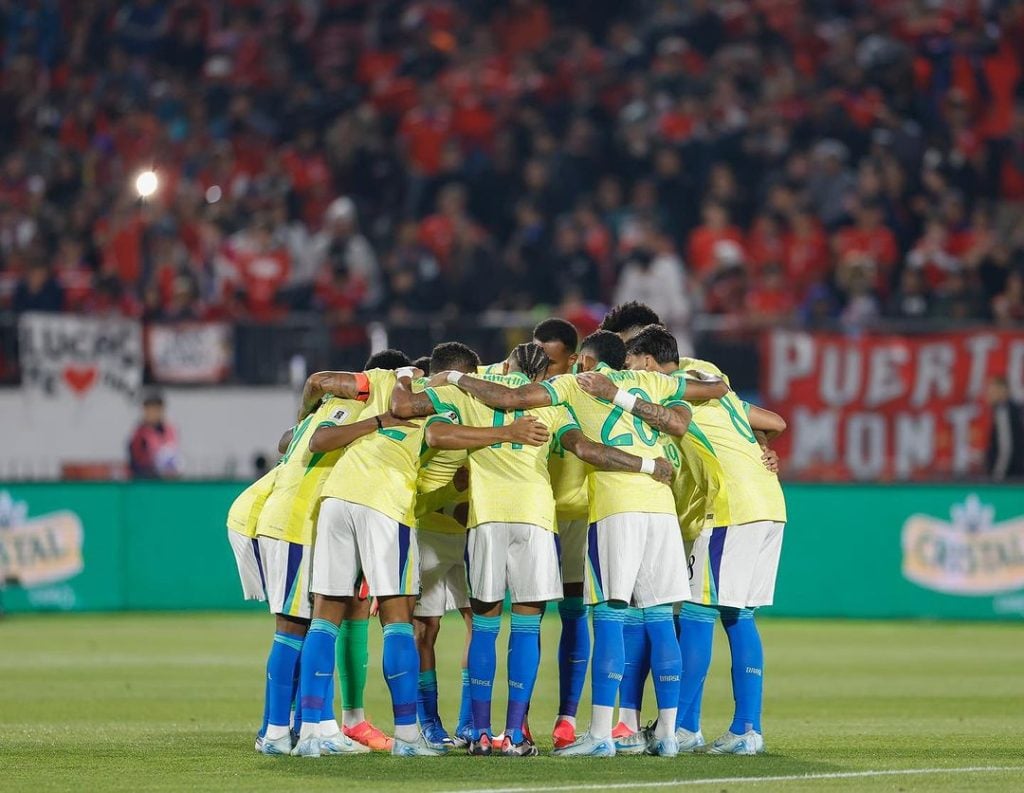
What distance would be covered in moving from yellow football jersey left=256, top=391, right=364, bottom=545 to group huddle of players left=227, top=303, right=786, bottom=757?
11 mm

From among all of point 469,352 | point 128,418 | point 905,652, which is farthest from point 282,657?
point 128,418

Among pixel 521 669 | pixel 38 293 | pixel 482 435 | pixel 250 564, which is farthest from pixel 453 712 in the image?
pixel 38 293

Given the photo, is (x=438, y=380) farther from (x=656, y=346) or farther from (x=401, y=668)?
(x=401, y=668)

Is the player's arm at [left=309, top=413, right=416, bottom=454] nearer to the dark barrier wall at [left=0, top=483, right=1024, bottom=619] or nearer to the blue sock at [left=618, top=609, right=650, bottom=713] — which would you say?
the blue sock at [left=618, top=609, right=650, bottom=713]

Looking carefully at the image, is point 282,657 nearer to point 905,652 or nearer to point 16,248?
point 905,652

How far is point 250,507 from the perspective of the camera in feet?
35.7

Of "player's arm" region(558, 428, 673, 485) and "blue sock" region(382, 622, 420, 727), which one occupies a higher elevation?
"player's arm" region(558, 428, 673, 485)

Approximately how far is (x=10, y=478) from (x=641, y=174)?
9.02 meters

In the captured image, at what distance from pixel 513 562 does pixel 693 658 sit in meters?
1.19

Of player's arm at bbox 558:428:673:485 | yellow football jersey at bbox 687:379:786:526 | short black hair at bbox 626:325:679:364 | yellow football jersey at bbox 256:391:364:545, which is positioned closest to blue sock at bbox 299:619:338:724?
yellow football jersey at bbox 256:391:364:545

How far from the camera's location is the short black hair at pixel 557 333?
36.4 feet

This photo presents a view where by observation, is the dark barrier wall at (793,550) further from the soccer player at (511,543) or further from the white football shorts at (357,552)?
the white football shorts at (357,552)

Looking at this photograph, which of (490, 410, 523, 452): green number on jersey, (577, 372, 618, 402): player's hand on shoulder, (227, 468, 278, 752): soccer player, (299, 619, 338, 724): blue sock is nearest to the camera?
(299, 619, 338, 724): blue sock

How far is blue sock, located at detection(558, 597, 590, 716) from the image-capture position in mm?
10750
